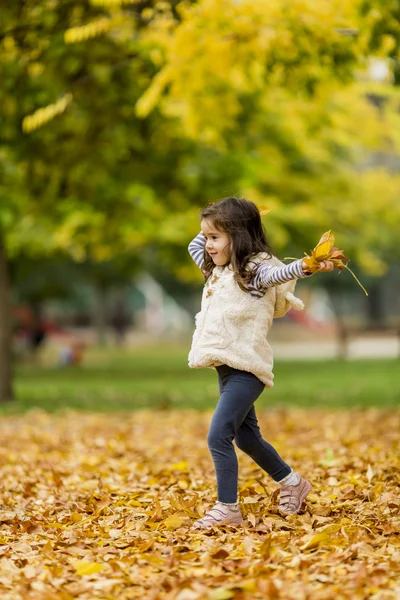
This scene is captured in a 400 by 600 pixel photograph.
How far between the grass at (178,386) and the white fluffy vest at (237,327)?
26.4 feet

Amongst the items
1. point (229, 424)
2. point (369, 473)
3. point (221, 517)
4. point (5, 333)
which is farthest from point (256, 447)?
point (5, 333)

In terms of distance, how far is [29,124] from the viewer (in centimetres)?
977

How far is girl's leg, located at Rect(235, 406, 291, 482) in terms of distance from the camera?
5418 millimetres


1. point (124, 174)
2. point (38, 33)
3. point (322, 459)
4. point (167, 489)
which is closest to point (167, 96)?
point (38, 33)

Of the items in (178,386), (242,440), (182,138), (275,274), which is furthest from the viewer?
(178,386)

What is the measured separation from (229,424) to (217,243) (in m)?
0.95

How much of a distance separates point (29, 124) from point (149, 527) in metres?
5.56

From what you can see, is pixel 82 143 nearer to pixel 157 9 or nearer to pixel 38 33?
pixel 38 33

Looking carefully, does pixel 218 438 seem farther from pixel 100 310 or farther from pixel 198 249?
pixel 100 310

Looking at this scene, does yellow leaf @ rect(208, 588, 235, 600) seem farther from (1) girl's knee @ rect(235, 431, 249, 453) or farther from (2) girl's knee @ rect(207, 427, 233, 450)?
(1) girl's knee @ rect(235, 431, 249, 453)

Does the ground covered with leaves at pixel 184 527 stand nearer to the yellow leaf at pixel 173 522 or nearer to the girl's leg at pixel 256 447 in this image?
the yellow leaf at pixel 173 522

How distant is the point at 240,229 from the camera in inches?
208

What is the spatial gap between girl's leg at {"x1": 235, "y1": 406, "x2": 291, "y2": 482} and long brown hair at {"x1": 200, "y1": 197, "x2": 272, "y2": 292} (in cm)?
75

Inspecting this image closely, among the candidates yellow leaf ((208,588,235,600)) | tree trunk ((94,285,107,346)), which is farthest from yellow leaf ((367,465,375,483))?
tree trunk ((94,285,107,346))
